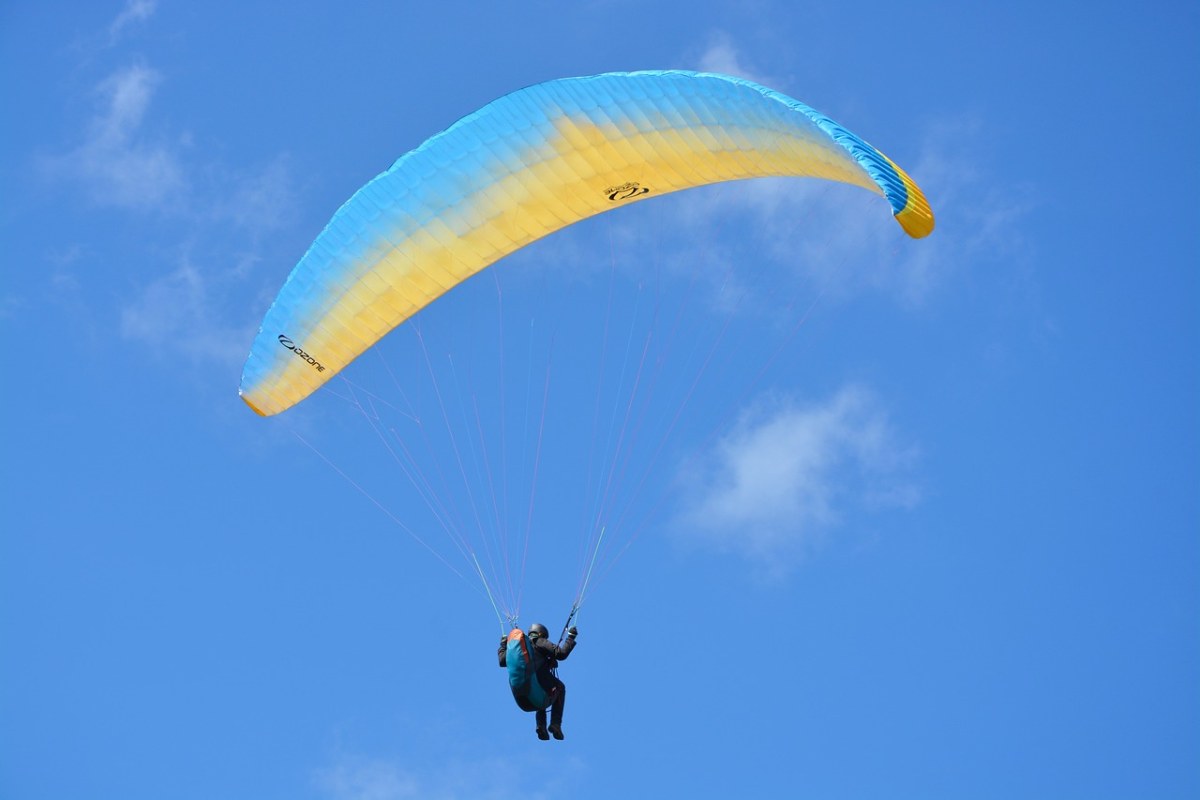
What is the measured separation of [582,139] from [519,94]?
0.93m

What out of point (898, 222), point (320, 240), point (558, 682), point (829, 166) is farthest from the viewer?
point (320, 240)

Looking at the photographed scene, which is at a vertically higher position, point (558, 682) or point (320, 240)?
point (320, 240)

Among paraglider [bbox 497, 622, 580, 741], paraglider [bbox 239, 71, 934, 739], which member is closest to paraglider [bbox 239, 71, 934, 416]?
paraglider [bbox 239, 71, 934, 739]

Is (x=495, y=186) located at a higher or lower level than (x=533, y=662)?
higher

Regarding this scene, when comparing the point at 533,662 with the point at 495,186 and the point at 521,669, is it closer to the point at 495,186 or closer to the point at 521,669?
the point at 521,669

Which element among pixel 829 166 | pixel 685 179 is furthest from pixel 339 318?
pixel 829 166

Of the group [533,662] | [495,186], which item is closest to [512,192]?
[495,186]

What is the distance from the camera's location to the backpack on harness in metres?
21.2

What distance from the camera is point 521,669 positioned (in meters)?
21.2

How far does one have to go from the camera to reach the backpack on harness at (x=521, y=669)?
2125 centimetres

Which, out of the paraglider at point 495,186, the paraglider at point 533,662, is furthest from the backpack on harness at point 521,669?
the paraglider at point 495,186

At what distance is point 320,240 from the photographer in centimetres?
2342

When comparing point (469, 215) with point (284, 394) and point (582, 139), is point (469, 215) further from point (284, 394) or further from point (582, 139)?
point (284, 394)

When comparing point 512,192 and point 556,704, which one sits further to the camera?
point 512,192
